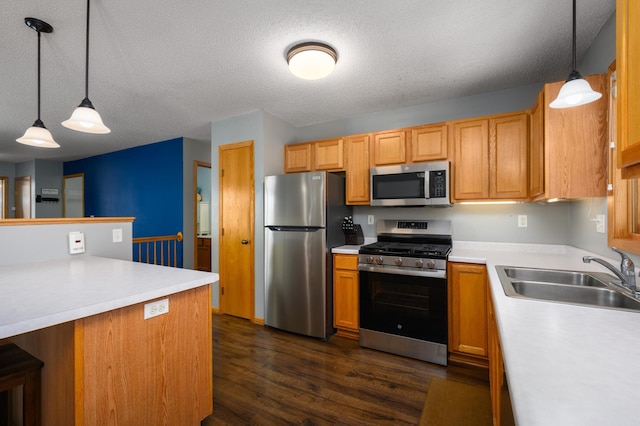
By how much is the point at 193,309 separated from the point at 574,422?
59.6 inches

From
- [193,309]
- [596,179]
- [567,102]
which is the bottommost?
[193,309]

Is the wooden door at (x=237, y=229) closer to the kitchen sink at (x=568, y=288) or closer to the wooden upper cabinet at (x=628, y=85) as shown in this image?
the kitchen sink at (x=568, y=288)

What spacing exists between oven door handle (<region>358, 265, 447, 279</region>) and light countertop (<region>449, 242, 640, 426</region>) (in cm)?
114

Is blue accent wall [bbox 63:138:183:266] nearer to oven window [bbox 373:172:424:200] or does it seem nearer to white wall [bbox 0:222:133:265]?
white wall [bbox 0:222:133:265]

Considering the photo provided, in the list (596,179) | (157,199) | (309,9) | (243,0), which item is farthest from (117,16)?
(157,199)

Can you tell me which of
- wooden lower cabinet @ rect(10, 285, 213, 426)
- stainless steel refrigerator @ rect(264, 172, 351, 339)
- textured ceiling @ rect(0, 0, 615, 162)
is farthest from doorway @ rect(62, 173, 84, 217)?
wooden lower cabinet @ rect(10, 285, 213, 426)

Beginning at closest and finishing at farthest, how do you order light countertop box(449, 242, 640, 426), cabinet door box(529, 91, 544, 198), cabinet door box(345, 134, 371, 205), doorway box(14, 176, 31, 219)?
1. light countertop box(449, 242, 640, 426)
2. cabinet door box(529, 91, 544, 198)
3. cabinet door box(345, 134, 371, 205)
4. doorway box(14, 176, 31, 219)

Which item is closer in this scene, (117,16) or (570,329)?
(570,329)

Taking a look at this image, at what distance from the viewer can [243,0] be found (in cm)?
166

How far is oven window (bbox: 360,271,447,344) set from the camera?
2.40 m

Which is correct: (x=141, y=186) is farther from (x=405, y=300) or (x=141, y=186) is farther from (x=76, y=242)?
(x=405, y=300)

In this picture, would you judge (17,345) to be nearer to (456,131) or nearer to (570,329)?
(570,329)

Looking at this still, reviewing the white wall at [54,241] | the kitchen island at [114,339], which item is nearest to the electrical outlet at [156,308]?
the kitchen island at [114,339]

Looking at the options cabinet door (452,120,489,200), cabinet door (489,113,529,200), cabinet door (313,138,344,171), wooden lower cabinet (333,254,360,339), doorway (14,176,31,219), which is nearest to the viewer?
cabinet door (489,113,529,200)
